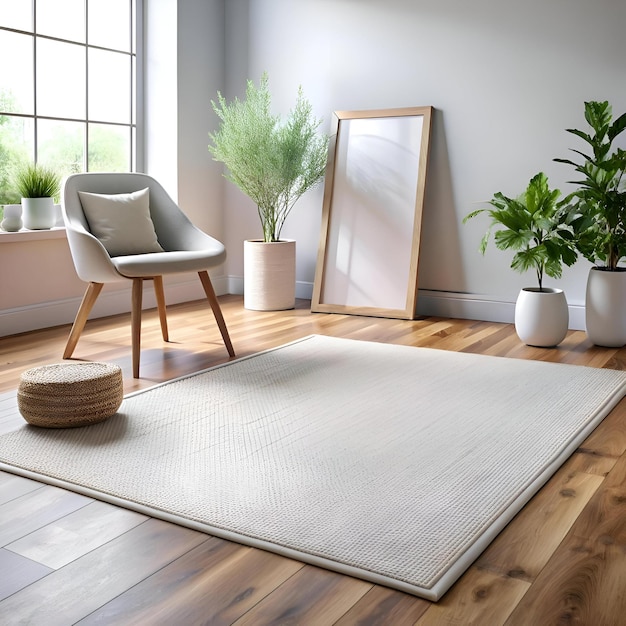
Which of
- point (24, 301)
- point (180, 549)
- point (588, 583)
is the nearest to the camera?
point (588, 583)

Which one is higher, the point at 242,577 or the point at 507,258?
the point at 507,258

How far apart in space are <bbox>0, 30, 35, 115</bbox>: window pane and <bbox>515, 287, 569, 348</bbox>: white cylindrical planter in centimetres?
272

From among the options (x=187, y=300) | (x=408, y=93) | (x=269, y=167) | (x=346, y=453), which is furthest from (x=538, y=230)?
(x=187, y=300)

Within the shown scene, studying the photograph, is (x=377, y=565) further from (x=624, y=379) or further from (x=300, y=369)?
(x=624, y=379)

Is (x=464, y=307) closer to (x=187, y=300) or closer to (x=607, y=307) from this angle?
(x=607, y=307)

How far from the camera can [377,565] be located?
5.30 ft

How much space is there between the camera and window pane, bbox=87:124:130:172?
15.2 feet

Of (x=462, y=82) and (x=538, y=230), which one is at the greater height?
(x=462, y=82)

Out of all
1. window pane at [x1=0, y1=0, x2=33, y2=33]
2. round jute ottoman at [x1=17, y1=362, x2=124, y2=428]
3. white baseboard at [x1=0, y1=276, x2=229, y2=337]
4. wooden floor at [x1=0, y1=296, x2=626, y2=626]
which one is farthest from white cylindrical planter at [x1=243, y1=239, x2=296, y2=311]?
wooden floor at [x1=0, y1=296, x2=626, y2=626]

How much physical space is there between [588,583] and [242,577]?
679 millimetres

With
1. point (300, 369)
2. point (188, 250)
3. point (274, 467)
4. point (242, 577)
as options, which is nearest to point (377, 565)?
point (242, 577)

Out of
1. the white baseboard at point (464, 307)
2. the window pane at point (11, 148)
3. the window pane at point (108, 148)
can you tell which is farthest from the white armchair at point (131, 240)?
the white baseboard at point (464, 307)

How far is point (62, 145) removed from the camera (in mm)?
4402

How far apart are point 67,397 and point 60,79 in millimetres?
2549
